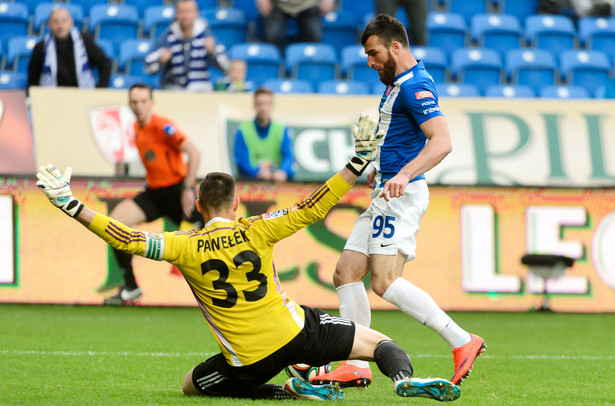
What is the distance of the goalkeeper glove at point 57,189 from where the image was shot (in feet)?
14.4

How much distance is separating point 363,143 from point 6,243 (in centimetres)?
575

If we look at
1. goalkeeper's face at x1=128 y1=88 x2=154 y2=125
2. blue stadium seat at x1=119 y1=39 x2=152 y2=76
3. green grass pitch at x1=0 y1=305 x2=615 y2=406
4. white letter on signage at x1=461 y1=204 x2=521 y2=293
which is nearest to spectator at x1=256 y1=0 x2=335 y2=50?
blue stadium seat at x1=119 y1=39 x2=152 y2=76

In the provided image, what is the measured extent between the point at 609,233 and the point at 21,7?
Answer: 838 centimetres

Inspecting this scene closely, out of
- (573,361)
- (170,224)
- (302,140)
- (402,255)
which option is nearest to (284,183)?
(170,224)

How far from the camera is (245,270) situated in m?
4.74

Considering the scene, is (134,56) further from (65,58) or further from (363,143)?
(363,143)

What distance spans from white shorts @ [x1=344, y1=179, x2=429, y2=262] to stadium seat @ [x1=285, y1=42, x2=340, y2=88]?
25.4ft

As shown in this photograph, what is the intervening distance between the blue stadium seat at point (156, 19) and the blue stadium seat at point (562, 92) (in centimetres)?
519

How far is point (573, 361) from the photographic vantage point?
6828mm

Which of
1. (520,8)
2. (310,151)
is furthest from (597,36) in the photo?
(310,151)

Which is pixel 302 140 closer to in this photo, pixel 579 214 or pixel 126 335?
pixel 579 214

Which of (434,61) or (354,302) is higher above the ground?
(434,61)

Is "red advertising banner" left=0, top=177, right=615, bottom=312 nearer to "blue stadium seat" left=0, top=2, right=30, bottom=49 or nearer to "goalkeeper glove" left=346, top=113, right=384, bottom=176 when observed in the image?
"blue stadium seat" left=0, top=2, right=30, bottom=49

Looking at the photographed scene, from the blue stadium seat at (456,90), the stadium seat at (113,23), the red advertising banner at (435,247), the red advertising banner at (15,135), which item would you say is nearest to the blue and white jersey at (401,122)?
the red advertising banner at (435,247)
